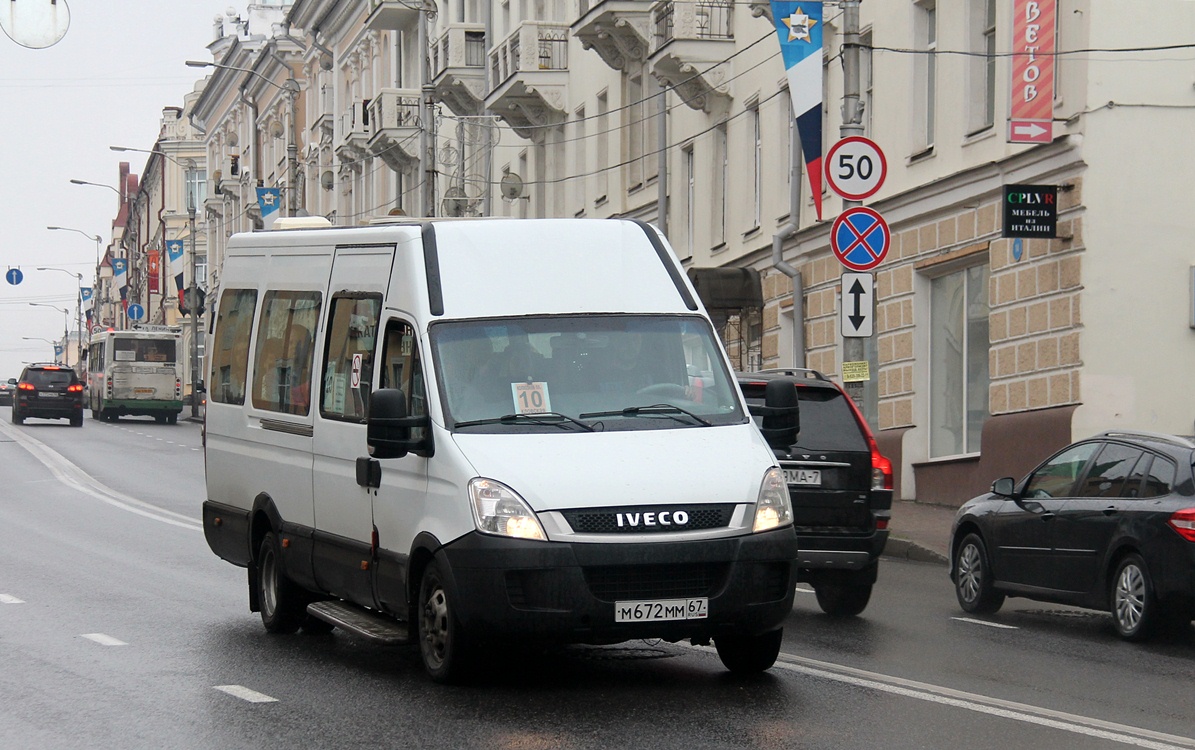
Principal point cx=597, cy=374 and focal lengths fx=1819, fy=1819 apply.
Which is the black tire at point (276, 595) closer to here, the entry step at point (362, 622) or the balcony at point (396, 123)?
the entry step at point (362, 622)

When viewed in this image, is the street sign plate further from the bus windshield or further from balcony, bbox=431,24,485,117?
the bus windshield

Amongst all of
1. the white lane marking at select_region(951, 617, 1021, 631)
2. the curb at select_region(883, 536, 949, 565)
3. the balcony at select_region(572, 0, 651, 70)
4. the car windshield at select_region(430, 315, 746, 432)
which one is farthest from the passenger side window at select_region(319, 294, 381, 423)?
the balcony at select_region(572, 0, 651, 70)

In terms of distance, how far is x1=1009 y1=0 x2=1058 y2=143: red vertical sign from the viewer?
65.5ft

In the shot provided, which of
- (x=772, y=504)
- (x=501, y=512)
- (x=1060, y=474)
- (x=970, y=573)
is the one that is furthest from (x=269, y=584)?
(x=1060, y=474)

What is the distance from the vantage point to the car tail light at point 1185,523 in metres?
11.5

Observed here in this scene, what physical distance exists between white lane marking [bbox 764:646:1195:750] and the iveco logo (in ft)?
4.88

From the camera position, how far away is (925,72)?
24.6 metres

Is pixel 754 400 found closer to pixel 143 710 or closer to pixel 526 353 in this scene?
pixel 526 353

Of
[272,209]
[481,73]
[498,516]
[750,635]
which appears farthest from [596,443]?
[272,209]

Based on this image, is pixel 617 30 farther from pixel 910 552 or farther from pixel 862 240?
pixel 910 552

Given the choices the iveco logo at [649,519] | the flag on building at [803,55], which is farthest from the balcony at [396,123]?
the iveco logo at [649,519]

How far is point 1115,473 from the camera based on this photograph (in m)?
12.7

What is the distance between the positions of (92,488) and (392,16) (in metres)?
28.8

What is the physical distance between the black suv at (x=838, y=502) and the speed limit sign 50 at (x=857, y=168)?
19.9 feet
